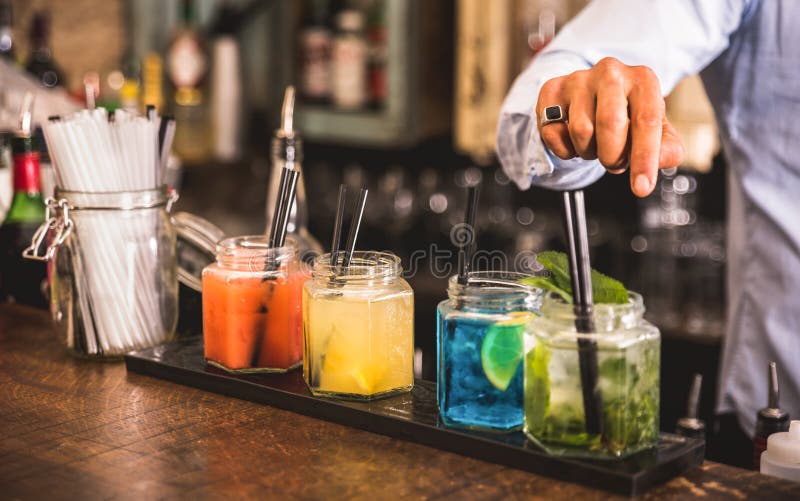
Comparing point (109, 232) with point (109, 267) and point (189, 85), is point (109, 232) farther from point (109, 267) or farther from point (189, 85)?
point (189, 85)

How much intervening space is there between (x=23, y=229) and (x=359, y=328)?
30.9 inches

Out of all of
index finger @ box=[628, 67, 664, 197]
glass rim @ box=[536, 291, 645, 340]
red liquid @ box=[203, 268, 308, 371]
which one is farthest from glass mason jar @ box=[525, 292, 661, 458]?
red liquid @ box=[203, 268, 308, 371]

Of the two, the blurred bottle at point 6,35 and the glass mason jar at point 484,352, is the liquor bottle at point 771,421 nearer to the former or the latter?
the glass mason jar at point 484,352

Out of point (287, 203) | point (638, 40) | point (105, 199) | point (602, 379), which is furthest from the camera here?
point (638, 40)

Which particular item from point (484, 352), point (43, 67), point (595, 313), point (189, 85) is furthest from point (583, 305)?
point (189, 85)

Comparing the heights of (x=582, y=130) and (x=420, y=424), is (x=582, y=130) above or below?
above

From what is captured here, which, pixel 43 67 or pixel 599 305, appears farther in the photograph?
pixel 43 67

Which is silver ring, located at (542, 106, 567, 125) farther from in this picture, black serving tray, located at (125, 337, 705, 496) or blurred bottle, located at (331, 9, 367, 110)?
blurred bottle, located at (331, 9, 367, 110)

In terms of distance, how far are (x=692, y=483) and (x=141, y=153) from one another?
2.57ft

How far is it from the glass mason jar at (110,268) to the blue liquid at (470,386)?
0.49 m

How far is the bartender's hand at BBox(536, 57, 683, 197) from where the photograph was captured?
0.92 metres

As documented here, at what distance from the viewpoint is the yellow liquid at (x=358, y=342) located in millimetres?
1010

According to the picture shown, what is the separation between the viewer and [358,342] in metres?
1.01

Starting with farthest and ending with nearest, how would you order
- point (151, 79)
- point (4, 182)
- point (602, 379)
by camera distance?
point (151, 79) < point (4, 182) < point (602, 379)
